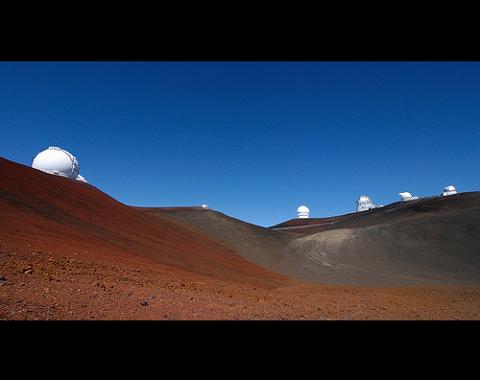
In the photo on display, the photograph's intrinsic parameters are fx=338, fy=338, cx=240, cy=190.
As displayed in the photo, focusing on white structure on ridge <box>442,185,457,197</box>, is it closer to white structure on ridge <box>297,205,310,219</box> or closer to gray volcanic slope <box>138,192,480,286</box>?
white structure on ridge <box>297,205,310,219</box>

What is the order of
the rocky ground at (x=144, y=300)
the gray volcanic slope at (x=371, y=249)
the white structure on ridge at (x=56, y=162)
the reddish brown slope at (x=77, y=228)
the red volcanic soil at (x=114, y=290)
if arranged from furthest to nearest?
the white structure on ridge at (x=56, y=162) < the gray volcanic slope at (x=371, y=249) < the reddish brown slope at (x=77, y=228) < the red volcanic soil at (x=114, y=290) < the rocky ground at (x=144, y=300)

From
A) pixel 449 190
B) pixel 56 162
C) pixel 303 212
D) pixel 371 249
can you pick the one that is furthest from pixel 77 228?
pixel 449 190

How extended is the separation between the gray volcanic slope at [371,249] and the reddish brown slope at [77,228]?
10.8m

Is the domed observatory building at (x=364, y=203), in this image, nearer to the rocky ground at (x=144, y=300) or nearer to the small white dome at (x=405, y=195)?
the small white dome at (x=405, y=195)

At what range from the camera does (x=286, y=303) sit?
1076 centimetres

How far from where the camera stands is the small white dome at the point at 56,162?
4844 cm

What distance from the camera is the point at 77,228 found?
19344 mm

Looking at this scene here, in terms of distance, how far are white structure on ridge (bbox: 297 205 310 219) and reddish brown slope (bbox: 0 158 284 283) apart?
89.4m

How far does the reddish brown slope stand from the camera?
1485 cm

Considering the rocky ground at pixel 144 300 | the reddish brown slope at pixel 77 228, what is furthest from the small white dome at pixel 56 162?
the rocky ground at pixel 144 300

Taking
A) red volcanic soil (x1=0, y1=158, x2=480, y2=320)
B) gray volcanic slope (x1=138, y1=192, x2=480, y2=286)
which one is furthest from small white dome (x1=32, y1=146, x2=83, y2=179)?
red volcanic soil (x1=0, y1=158, x2=480, y2=320)
